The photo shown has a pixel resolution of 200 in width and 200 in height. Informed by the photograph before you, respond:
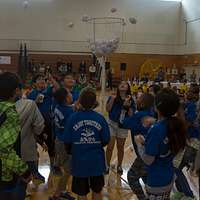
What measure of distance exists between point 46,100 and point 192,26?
66.2 feet

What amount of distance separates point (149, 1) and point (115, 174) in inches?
831

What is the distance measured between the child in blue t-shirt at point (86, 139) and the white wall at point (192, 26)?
2065cm

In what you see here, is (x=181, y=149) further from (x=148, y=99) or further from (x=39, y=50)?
(x=39, y=50)

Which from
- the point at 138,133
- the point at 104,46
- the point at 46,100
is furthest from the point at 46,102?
the point at 104,46

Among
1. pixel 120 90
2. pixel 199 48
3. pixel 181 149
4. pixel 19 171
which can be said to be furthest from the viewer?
pixel 199 48

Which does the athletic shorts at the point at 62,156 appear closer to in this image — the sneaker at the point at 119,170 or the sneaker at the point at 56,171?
the sneaker at the point at 56,171

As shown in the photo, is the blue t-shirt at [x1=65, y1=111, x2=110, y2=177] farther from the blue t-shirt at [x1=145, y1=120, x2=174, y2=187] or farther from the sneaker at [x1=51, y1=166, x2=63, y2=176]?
the sneaker at [x1=51, y1=166, x2=63, y2=176]

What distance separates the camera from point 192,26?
78.8ft

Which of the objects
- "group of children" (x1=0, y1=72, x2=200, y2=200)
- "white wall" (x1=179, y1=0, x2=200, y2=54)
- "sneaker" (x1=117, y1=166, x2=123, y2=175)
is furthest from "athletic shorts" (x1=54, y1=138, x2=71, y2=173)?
"white wall" (x1=179, y1=0, x2=200, y2=54)

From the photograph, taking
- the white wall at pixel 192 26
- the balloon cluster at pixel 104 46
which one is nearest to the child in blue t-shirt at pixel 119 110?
the balloon cluster at pixel 104 46

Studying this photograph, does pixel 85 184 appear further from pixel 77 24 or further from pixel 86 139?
pixel 77 24

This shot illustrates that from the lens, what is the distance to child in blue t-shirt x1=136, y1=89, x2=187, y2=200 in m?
2.95

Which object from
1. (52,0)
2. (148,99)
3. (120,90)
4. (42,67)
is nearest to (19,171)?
(148,99)

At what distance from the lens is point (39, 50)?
2384 centimetres
